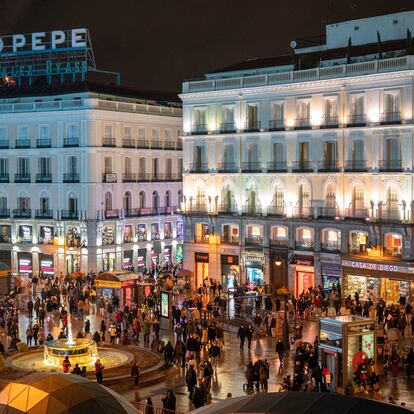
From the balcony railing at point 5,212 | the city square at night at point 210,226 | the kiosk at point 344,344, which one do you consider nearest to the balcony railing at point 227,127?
the city square at night at point 210,226

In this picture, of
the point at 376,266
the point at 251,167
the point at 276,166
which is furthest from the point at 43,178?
the point at 376,266

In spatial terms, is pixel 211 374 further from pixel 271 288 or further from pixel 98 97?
pixel 98 97

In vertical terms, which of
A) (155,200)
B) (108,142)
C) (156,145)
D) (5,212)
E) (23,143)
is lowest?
(5,212)

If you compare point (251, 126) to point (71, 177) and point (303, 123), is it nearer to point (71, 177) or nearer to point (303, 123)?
point (303, 123)

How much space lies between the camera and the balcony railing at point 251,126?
205 ft

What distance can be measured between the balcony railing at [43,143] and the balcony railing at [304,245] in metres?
25.0

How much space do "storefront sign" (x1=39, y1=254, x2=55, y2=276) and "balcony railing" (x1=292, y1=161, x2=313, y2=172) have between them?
23.7 meters

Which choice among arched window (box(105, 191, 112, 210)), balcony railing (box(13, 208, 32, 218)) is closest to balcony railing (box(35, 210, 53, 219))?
balcony railing (box(13, 208, 32, 218))

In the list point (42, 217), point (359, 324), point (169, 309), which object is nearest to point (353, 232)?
point (169, 309)

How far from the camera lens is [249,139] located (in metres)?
62.7

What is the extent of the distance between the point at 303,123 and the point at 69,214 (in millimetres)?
22381

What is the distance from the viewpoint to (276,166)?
61062 millimetres

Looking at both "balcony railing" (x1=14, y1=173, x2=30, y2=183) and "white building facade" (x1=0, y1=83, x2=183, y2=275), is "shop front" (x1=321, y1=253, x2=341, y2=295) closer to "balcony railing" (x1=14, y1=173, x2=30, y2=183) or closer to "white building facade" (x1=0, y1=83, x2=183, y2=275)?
"white building facade" (x1=0, y1=83, x2=183, y2=275)

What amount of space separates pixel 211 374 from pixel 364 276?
22.8 metres
